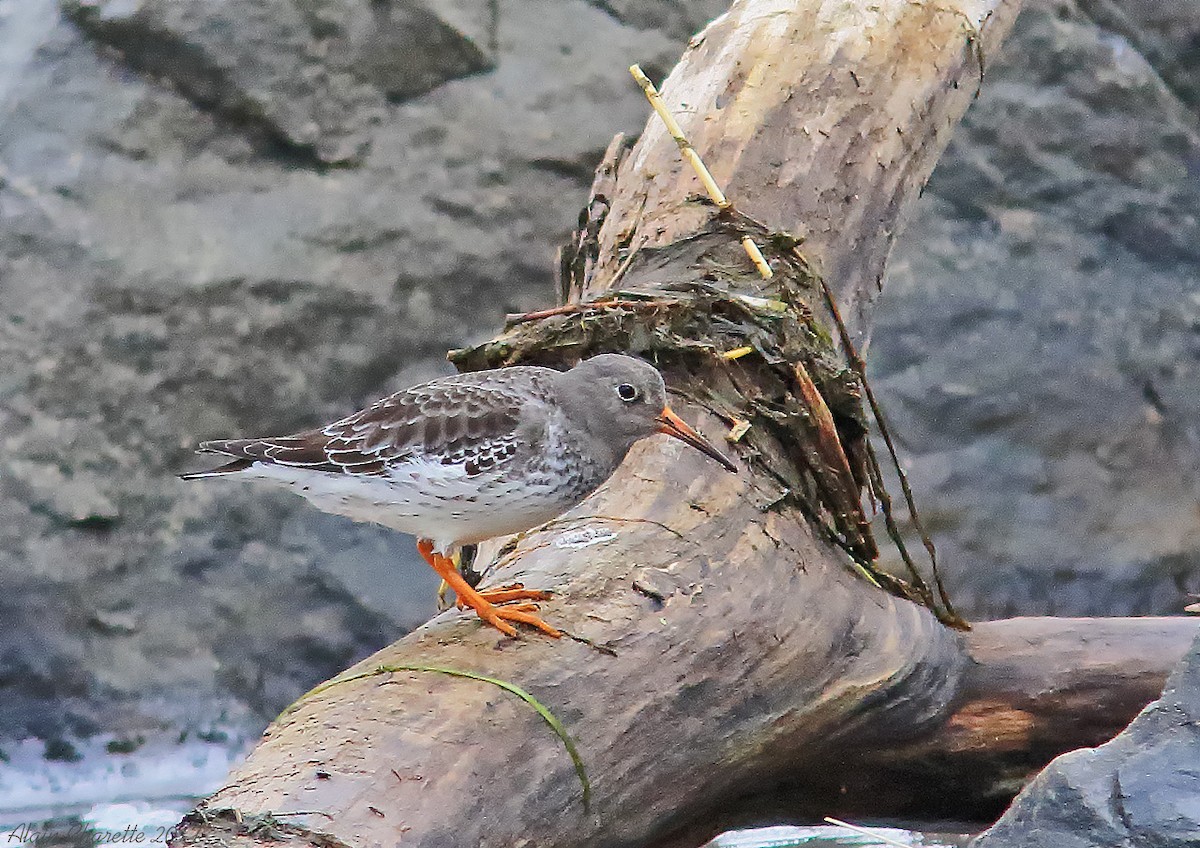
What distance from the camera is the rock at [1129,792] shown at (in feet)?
8.00

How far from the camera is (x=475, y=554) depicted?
4.39 metres

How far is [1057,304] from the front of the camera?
7211 millimetres

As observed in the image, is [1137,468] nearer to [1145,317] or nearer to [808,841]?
[1145,317]

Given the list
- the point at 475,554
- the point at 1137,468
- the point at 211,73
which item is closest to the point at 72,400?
the point at 211,73

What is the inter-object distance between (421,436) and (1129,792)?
185 cm

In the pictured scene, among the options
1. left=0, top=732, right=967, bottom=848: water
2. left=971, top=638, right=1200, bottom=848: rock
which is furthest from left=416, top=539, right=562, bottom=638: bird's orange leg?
left=0, top=732, right=967, bottom=848: water

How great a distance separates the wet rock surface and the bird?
271 cm

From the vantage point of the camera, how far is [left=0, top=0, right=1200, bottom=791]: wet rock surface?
608 centimetres

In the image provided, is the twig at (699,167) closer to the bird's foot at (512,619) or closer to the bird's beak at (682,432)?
the bird's beak at (682,432)

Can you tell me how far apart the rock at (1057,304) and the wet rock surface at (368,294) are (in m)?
0.02

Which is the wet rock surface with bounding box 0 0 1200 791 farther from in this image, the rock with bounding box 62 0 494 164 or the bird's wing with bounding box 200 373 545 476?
the bird's wing with bounding box 200 373 545 476

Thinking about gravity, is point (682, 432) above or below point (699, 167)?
below

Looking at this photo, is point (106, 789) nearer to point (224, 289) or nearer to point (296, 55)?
point (224, 289)

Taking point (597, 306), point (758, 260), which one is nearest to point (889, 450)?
point (758, 260)
